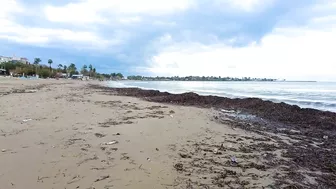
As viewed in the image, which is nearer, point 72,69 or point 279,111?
point 279,111

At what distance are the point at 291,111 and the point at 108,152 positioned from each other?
1206cm

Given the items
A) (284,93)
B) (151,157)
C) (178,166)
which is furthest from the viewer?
(284,93)

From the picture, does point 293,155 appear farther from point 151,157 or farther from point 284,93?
point 284,93

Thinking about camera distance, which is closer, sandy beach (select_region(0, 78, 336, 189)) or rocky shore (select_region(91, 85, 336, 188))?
sandy beach (select_region(0, 78, 336, 189))

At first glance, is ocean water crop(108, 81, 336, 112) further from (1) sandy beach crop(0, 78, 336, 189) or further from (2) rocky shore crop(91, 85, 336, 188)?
(1) sandy beach crop(0, 78, 336, 189)

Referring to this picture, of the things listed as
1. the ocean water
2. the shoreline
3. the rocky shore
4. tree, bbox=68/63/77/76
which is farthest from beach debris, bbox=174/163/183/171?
tree, bbox=68/63/77/76

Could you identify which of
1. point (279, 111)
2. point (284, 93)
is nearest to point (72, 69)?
point (284, 93)

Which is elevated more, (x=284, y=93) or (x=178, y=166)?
(x=178, y=166)

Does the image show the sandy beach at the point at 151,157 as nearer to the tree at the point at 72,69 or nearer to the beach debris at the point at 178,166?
the beach debris at the point at 178,166

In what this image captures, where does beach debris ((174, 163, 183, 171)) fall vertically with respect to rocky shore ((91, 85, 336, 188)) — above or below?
above

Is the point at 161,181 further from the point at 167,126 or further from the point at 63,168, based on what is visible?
the point at 167,126

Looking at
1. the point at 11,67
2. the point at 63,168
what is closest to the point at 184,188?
the point at 63,168

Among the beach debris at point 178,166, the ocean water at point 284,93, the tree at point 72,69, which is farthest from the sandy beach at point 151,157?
the tree at point 72,69

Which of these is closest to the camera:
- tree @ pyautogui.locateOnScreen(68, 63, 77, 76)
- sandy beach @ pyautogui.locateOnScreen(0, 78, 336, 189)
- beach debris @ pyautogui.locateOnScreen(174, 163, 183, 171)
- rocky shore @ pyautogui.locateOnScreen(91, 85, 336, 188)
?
sandy beach @ pyautogui.locateOnScreen(0, 78, 336, 189)
